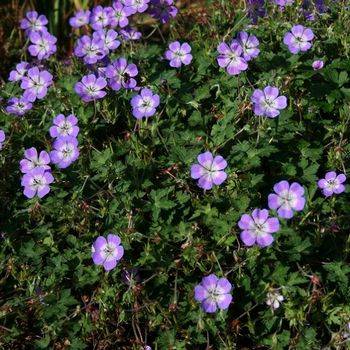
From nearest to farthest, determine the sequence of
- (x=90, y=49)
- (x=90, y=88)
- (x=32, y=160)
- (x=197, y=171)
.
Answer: (x=197, y=171) < (x=32, y=160) < (x=90, y=88) < (x=90, y=49)

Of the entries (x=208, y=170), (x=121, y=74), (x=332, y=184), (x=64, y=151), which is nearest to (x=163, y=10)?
(x=121, y=74)

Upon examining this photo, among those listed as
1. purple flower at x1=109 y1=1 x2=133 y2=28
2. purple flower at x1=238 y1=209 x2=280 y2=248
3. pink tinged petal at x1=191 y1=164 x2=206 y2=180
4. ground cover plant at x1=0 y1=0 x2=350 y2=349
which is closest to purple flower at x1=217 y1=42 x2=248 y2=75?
ground cover plant at x1=0 y1=0 x2=350 y2=349

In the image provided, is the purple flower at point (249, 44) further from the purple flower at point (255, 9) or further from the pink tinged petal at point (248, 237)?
the pink tinged petal at point (248, 237)

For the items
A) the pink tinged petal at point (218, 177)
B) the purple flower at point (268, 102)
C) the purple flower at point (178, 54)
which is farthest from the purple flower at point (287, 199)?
the purple flower at point (178, 54)

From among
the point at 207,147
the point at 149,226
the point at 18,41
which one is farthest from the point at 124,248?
the point at 18,41

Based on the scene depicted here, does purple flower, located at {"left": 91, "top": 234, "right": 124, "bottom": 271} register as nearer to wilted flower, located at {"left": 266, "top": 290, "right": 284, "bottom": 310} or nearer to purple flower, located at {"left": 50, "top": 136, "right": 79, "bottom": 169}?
purple flower, located at {"left": 50, "top": 136, "right": 79, "bottom": 169}

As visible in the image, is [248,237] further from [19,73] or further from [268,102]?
[19,73]
